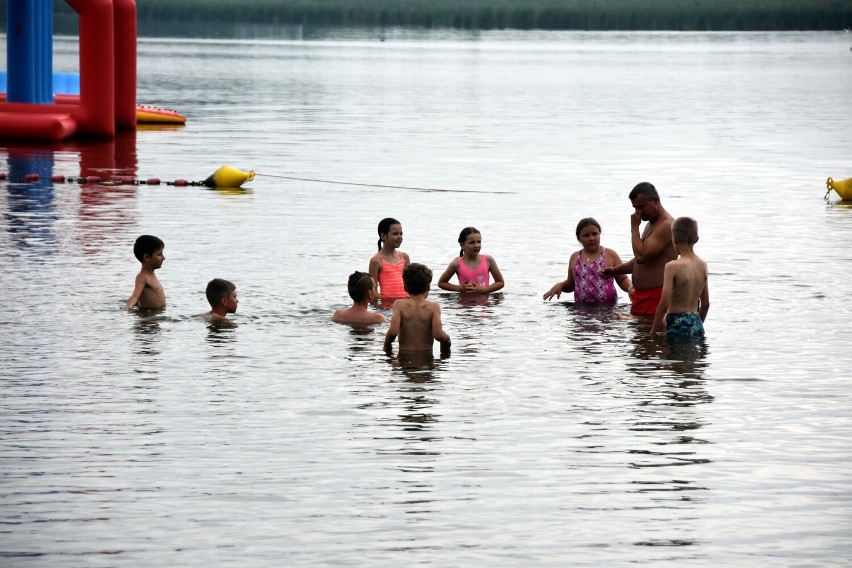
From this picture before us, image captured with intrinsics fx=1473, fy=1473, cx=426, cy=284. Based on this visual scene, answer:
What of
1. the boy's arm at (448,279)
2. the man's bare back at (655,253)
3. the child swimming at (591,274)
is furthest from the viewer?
the boy's arm at (448,279)

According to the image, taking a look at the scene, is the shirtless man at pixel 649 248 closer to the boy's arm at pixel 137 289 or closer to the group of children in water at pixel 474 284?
the group of children in water at pixel 474 284

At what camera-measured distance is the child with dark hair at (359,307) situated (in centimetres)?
1298

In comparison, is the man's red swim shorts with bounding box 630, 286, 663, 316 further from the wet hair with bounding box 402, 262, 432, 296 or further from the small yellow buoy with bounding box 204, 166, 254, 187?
the small yellow buoy with bounding box 204, 166, 254, 187

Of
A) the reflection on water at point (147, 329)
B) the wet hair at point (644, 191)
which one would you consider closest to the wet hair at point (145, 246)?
the reflection on water at point (147, 329)

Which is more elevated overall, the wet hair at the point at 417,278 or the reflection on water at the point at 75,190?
the wet hair at the point at 417,278

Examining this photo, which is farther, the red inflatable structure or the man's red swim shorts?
the red inflatable structure

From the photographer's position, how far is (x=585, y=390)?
10.8 meters

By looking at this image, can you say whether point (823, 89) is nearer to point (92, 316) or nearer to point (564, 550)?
point (92, 316)

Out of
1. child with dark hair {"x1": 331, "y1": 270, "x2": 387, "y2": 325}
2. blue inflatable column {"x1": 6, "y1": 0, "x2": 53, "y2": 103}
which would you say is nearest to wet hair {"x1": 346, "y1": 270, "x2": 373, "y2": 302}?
child with dark hair {"x1": 331, "y1": 270, "x2": 387, "y2": 325}

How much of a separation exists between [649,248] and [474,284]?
238 centimetres

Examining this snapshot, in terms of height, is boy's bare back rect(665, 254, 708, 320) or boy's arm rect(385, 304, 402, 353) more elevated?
boy's bare back rect(665, 254, 708, 320)

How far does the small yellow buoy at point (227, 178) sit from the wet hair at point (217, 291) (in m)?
11.8

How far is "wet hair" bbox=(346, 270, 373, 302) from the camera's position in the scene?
1294cm

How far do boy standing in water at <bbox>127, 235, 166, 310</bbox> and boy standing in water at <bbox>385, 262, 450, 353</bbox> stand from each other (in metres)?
2.69
